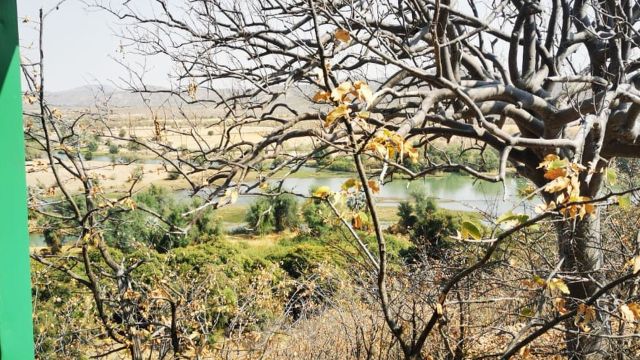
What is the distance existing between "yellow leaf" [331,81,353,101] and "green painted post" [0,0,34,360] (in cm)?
127

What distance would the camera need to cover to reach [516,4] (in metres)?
5.92

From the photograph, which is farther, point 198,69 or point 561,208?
point 198,69

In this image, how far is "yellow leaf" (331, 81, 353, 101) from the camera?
202cm

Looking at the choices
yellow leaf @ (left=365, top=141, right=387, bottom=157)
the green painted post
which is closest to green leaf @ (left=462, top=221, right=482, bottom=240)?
yellow leaf @ (left=365, top=141, right=387, bottom=157)

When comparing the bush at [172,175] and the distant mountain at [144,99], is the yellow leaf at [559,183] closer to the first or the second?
the distant mountain at [144,99]

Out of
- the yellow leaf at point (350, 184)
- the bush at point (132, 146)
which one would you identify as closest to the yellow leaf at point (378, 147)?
the yellow leaf at point (350, 184)

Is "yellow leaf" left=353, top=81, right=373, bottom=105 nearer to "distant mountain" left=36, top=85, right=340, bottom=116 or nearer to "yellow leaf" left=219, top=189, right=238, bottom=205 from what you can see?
"yellow leaf" left=219, top=189, right=238, bottom=205

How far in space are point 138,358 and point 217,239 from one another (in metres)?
7.44

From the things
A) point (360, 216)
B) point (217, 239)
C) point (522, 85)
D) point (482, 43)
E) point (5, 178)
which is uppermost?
point (482, 43)

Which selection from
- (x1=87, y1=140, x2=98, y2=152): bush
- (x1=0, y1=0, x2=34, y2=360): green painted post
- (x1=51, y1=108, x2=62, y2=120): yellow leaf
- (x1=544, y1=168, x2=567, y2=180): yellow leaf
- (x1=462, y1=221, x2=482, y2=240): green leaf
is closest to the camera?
(x1=0, y1=0, x2=34, y2=360): green painted post

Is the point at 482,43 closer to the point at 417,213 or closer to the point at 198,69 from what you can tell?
the point at 198,69

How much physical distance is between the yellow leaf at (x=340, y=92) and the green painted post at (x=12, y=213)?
4.16 ft

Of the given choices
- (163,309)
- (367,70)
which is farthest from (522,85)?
(163,309)

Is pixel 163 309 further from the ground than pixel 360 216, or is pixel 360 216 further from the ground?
pixel 360 216
